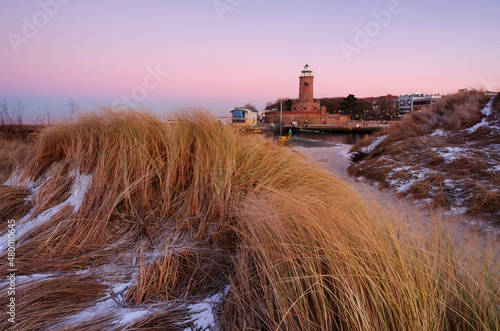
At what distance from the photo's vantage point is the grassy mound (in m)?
4.41

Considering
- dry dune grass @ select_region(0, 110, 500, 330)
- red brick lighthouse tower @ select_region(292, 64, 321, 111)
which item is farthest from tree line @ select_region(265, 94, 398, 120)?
dry dune grass @ select_region(0, 110, 500, 330)

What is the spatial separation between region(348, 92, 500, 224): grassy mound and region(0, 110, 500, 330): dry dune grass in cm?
266

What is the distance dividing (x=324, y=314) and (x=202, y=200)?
4.42ft

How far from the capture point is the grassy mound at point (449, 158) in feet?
14.5

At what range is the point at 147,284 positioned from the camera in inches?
58.3

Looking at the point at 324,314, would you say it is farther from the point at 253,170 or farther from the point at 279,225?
the point at 253,170

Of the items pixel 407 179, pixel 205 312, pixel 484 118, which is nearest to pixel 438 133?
pixel 484 118

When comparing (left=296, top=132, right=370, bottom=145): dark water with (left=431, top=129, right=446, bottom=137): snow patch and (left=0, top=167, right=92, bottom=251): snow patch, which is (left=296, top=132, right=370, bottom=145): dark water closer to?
(left=431, top=129, right=446, bottom=137): snow patch

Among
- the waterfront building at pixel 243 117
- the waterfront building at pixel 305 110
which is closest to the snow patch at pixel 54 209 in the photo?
the waterfront building at pixel 243 117

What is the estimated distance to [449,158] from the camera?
260 inches

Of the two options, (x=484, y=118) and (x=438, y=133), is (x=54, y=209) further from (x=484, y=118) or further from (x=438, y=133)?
(x=484, y=118)

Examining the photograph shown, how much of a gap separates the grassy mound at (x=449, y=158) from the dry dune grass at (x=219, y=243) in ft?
8.72

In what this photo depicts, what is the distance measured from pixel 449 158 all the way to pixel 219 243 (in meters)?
6.84

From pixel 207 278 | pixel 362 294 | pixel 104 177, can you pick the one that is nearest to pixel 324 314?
pixel 362 294
